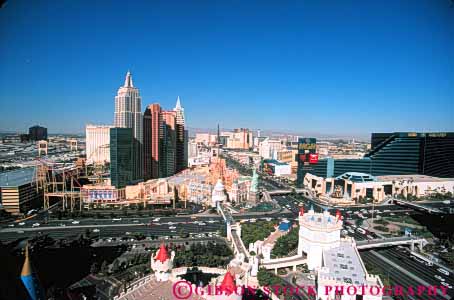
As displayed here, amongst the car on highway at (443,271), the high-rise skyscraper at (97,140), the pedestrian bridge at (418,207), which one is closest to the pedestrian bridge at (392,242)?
the car on highway at (443,271)

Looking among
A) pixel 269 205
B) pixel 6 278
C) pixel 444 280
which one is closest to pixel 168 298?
pixel 6 278

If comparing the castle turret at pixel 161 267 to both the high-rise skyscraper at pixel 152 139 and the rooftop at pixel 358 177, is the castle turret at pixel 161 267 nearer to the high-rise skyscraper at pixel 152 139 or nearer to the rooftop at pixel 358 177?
the high-rise skyscraper at pixel 152 139

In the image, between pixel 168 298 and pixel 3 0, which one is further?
pixel 168 298

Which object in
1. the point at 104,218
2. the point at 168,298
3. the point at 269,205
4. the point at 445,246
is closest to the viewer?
the point at 168,298

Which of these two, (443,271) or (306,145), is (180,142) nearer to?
(306,145)

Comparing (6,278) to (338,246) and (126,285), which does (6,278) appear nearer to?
(126,285)

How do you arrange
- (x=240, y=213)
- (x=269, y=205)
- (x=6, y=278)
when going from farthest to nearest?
(x=269, y=205) < (x=240, y=213) < (x=6, y=278)
